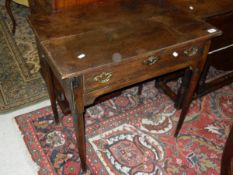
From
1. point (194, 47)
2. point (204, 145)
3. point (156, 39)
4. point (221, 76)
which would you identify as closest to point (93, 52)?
point (156, 39)

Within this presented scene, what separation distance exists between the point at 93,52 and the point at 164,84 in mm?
1170

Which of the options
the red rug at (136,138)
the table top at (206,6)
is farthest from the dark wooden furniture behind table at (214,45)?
the red rug at (136,138)

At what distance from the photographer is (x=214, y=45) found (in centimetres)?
188

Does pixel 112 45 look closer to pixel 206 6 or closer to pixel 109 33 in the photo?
pixel 109 33

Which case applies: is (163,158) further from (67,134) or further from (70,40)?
(70,40)

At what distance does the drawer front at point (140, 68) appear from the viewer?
118 cm

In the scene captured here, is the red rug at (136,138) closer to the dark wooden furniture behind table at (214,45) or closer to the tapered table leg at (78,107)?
the dark wooden furniture behind table at (214,45)

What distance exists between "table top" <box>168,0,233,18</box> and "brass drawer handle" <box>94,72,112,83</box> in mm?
710

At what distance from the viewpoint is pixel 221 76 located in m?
2.32

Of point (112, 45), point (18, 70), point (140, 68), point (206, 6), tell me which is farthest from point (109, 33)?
point (18, 70)

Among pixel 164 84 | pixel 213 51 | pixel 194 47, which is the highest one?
pixel 194 47

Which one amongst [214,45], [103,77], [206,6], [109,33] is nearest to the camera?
[103,77]

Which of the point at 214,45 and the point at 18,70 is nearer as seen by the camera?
the point at 214,45

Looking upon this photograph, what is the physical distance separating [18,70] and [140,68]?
151cm
